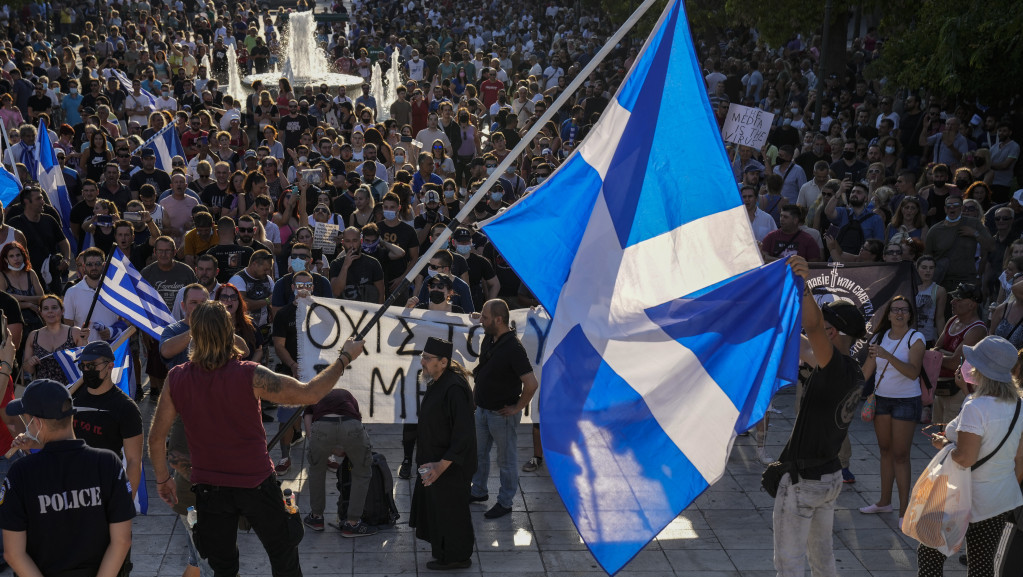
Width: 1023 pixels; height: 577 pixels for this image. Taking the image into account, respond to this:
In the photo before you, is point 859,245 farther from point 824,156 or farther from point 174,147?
point 174,147

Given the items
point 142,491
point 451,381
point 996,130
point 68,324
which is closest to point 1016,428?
point 451,381

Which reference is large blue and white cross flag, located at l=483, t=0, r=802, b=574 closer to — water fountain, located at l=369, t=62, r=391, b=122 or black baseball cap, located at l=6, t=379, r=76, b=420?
black baseball cap, located at l=6, t=379, r=76, b=420

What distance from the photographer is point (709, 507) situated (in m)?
8.72

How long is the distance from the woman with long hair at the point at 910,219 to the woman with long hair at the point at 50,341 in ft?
27.1

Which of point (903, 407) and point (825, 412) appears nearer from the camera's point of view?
point (825, 412)

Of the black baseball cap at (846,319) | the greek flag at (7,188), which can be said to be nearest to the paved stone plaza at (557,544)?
the black baseball cap at (846,319)

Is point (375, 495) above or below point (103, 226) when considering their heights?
below

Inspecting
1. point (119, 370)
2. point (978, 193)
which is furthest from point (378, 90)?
point (119, 370)

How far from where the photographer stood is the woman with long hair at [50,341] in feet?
30.3

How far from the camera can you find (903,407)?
8.32 metres

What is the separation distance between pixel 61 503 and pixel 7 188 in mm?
7864

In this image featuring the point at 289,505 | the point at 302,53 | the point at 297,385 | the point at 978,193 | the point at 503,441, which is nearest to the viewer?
the point at 297,385

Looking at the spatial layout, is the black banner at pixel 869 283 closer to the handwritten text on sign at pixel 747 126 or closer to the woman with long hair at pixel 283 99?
the handwritten text on sign at pixel 747 126

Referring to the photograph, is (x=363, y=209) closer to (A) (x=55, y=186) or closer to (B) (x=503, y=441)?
(A) (x=55, y=186)
